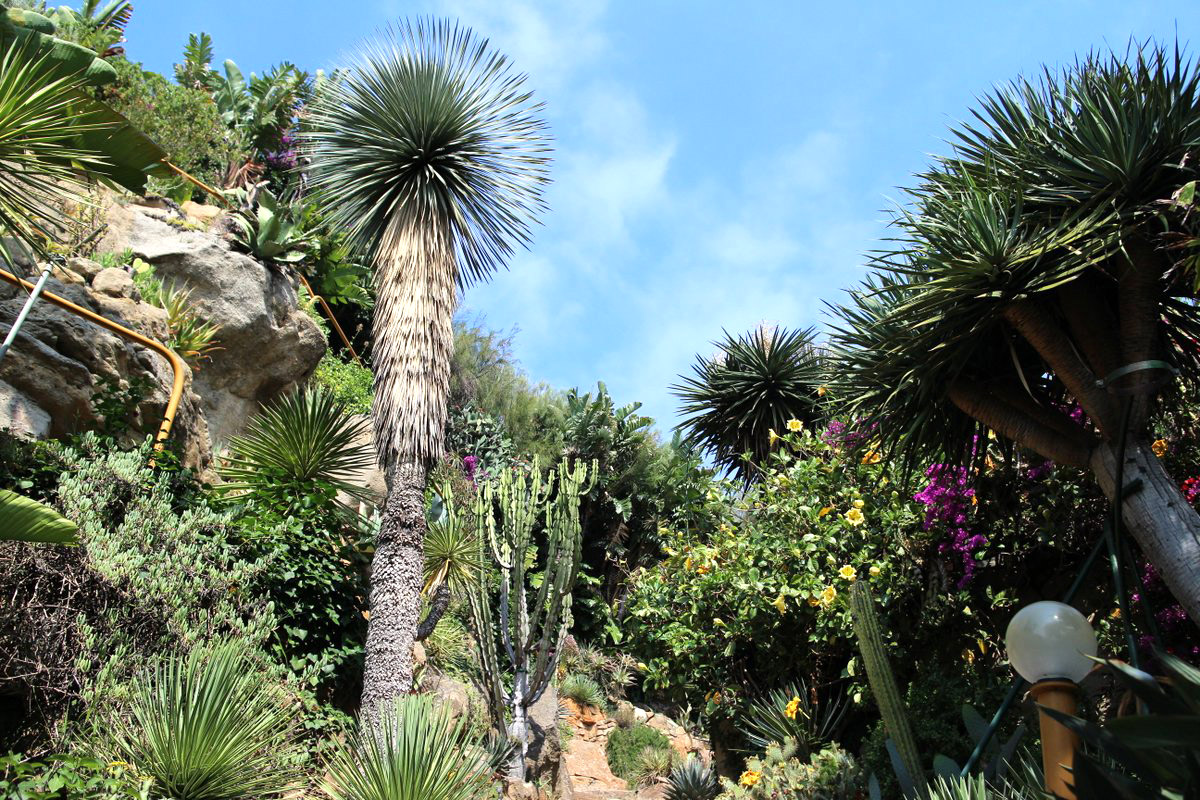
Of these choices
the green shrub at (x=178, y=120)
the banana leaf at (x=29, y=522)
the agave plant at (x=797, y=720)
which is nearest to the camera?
the banana leaf at (x=29, y=522)

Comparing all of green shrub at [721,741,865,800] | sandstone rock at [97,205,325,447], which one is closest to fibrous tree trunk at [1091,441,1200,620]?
green shrub at [721,741,865,800]

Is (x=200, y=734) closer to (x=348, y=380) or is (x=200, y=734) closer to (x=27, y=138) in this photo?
(x=27, y=138)

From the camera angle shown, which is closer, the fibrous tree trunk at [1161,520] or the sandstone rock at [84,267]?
the fibrous tree trunk at [1161,520]

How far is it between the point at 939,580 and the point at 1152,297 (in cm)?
328

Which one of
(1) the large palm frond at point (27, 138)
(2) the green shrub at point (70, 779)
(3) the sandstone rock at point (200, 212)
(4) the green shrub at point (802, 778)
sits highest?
(3) the sandstone rock at point (200, 212)

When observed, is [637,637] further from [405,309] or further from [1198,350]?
[1198,350]

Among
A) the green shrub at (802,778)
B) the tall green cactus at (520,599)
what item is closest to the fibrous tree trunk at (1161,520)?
the green shrub at (802,778)

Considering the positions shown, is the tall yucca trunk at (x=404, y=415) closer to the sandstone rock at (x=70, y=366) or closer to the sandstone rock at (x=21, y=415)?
the sandstone rock at (x=70, y=366)

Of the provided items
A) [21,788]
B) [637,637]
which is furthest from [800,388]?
[21,788]

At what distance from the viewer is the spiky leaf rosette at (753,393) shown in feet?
45.4

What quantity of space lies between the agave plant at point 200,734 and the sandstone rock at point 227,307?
616 centimetres

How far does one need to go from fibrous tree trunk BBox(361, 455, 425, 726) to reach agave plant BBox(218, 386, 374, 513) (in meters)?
1.24

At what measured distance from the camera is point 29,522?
179 inches

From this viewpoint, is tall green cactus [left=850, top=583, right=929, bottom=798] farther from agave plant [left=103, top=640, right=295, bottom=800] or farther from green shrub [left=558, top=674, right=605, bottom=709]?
green shrub [left=558, top=674, right=605, bottom=709]
